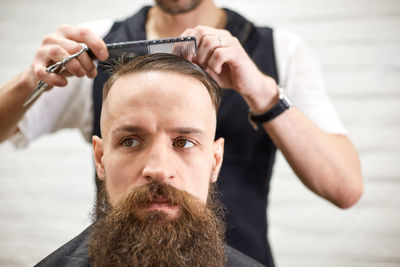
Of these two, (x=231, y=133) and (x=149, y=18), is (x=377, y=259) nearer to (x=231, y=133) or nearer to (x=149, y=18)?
(x=231, y=133)

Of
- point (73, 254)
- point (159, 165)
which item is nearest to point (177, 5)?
point (159, 165)

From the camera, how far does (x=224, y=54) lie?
0.75 m

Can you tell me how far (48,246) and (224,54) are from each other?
0.53 m

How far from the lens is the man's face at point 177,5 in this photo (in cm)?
94

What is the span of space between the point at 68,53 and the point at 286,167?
119 cm

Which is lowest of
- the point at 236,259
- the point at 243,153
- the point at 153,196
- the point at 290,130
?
the point at 236,259

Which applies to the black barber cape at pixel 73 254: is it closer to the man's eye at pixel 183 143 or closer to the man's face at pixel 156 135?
the man's face at pixel 156 135

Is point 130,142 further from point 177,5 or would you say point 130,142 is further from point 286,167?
point 286,167

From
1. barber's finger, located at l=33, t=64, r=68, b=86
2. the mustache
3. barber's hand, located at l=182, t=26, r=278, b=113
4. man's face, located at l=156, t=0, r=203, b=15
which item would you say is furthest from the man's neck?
the mustache

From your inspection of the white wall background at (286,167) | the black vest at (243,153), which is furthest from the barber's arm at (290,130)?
the white wall background at (286,167)

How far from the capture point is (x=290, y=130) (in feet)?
3.09

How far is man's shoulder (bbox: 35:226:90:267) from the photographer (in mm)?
779

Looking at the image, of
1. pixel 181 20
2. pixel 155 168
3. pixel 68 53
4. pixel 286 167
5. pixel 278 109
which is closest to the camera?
pixel 155 168

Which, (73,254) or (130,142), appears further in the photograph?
(73,254)
